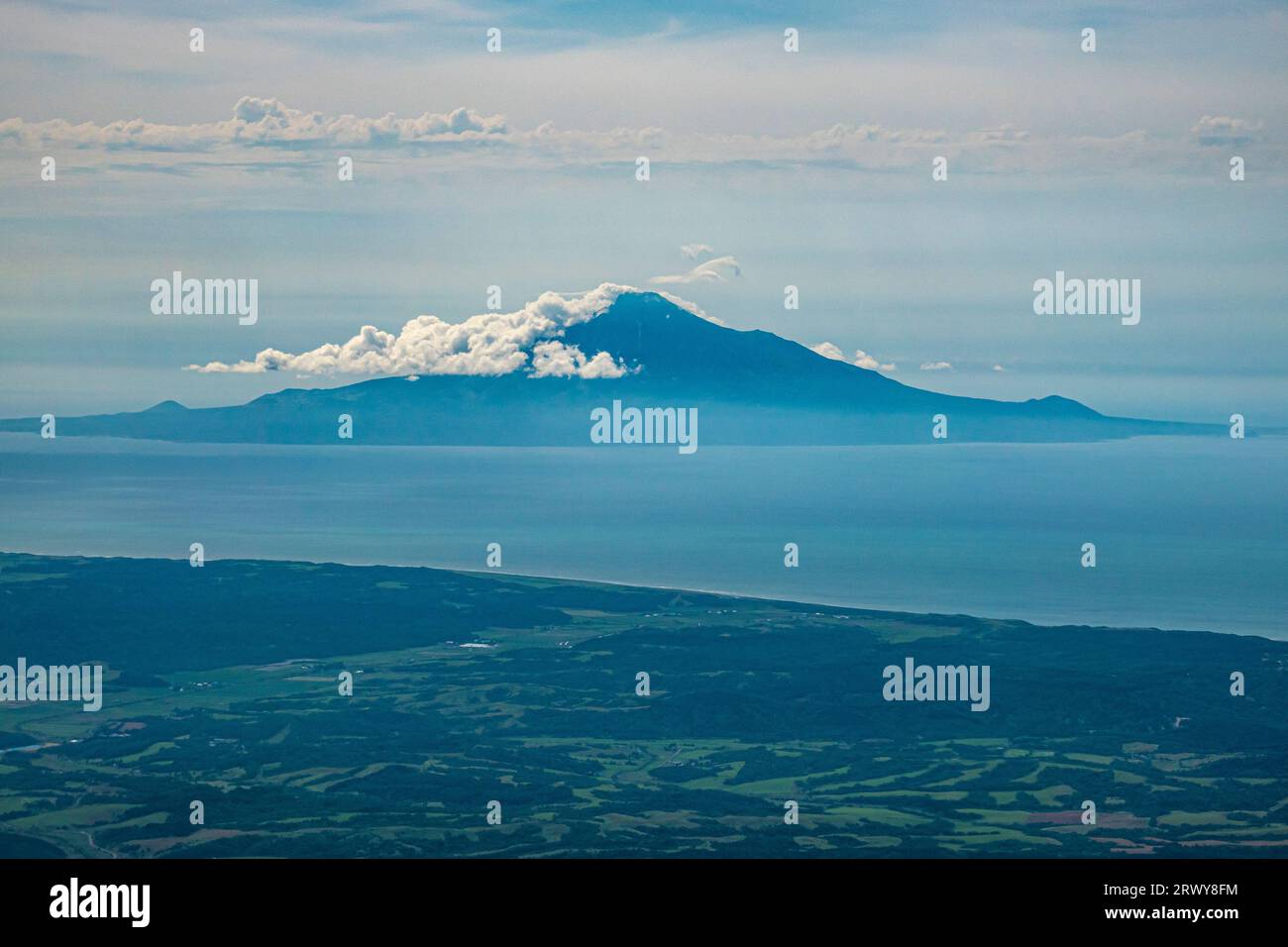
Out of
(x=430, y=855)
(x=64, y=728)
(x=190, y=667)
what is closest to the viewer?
(x=430, y=855)

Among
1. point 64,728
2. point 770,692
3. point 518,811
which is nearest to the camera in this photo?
point 518,811

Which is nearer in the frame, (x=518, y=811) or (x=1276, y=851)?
(x=1276, y=851)

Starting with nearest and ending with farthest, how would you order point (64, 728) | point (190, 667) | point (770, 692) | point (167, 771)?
point (167, 771)
point (64, 728)
point (770, 692)
point (190, 667)

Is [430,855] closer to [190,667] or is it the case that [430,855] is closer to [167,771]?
[167,771]
